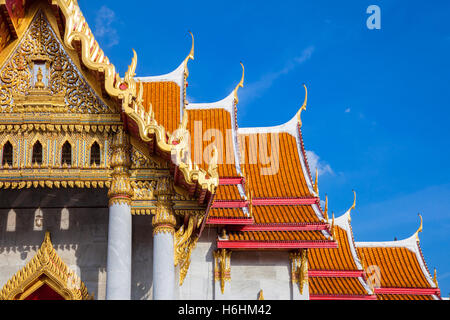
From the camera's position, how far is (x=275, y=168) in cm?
1905

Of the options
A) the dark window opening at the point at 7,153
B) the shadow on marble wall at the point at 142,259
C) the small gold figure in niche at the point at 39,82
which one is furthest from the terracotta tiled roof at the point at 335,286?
the small gold figure in niche at the point at 39,82

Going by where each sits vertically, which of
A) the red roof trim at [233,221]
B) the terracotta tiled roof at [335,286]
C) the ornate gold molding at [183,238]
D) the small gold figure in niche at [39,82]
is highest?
the small gold figure in niche at [39,82]

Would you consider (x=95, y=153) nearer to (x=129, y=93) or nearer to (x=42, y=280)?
(x=129, y=93)

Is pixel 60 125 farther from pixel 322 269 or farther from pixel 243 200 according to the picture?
pixel 322 269

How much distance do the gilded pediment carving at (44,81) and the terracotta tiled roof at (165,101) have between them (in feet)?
15.3

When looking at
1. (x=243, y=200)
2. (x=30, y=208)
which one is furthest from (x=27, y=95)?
(x=243, y=200)

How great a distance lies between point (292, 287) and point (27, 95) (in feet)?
26.2

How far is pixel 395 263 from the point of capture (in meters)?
22.3

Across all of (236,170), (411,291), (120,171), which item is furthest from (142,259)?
(411,291)

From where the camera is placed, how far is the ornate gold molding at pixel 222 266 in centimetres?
1554

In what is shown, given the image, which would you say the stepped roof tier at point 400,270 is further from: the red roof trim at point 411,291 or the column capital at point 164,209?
the column capital at point 164,209

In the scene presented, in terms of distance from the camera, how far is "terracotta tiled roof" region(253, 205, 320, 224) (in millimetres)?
16609

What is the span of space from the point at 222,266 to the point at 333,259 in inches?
196

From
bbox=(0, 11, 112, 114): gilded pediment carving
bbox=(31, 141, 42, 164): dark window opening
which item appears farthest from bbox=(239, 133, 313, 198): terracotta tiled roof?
bbox=(31, 141, 42, 164): dark window opening
